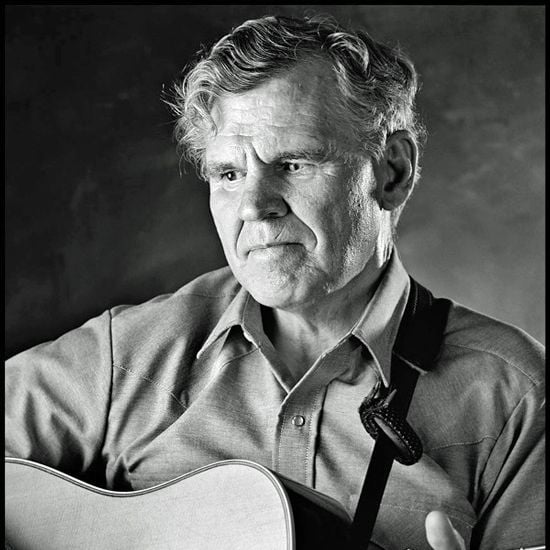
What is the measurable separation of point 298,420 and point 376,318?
0.78 feet

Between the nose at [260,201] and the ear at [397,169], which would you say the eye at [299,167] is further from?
the ear at [397,169]

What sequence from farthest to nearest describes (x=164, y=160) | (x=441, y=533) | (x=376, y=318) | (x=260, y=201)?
(x=164, y=160), (x=376, y=318), (x=260, y=201), (x=441, y=533)

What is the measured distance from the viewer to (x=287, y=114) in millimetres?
1380

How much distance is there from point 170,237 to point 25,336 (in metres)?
0.40

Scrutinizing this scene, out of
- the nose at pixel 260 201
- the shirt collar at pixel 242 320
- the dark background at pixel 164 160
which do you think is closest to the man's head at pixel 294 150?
the nose at pixel 260 201

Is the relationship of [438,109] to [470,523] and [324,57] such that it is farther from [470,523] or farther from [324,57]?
[470,523]

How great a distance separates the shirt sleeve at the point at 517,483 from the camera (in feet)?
4.50

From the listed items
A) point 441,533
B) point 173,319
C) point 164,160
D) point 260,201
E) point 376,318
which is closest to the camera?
point 441,533

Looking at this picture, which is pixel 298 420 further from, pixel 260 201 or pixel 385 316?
pixel 260 201

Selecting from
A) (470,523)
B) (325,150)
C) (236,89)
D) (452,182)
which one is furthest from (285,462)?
(452,182)

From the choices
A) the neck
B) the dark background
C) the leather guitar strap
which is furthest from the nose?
the dark background

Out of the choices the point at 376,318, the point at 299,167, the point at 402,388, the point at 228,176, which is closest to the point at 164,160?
the point at 228,176

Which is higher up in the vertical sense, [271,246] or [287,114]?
[287,114]

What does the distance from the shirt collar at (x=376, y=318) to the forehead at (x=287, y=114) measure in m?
0.29
